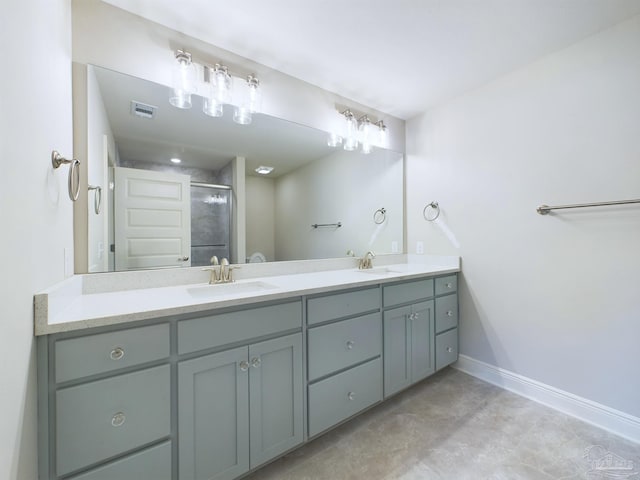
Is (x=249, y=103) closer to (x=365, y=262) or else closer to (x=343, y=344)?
(x=365, y=262)

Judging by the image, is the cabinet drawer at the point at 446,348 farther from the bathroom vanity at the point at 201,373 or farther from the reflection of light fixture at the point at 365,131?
the reflection of light fixture at the point at 365,131

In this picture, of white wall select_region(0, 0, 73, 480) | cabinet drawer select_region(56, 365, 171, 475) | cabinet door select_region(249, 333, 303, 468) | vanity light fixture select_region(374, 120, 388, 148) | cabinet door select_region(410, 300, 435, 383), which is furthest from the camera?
vanity light fixture select_region(374, 120, 388, 148)

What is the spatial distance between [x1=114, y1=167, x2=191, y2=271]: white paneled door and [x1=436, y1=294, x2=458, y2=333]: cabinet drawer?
→ 6.09 ft

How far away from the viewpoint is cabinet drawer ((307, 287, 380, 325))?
1.50m

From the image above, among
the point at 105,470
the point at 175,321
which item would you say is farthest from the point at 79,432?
the point at 175,321

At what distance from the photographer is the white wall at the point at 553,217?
63.4 inches

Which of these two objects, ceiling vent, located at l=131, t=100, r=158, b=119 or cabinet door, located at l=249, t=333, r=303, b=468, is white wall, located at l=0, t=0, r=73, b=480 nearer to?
ceiling vent, located at l=131, t=100, r=158, b=119

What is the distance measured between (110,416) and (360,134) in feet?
7.80

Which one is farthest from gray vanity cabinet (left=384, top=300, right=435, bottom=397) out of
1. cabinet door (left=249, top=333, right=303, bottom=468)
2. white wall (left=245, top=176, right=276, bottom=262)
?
white wall (left=245, top=176, right=276, bottom=262)

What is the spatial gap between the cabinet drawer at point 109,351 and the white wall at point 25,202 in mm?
79

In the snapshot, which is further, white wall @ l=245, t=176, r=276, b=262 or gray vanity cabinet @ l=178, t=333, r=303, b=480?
white wall @ l=245, t=176, r=276, b=262

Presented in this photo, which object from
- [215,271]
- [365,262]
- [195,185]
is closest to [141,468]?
[215,271]

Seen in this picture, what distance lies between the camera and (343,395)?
1.60m

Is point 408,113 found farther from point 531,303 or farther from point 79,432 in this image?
point 79,432
